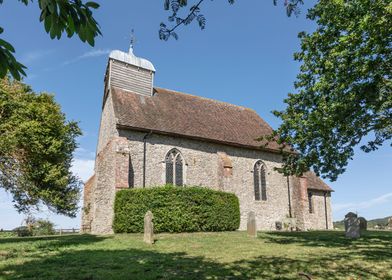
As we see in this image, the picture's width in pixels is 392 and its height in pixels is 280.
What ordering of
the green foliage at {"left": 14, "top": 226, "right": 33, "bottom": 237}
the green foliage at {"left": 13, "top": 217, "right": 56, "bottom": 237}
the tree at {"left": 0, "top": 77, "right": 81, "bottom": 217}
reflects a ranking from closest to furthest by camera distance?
1. the tree at {"left": 0, "top": 77, "right": 81, "bottom": 217}
2. the green foliage at {"left": 13, "top": 217, "right": 56, "bottom": 237}
3. the green foliage at {"left": 14, "top": 226, "right": 33, "bottom": 237}

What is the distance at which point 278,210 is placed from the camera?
25.1 metres

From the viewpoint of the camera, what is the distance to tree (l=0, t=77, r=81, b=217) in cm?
1697

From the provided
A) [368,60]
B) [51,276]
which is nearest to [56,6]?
[51,276]

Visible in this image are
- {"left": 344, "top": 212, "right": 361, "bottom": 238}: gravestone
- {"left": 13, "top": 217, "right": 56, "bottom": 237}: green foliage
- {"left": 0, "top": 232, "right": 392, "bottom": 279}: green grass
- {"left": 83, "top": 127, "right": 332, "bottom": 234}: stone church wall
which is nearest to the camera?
{"left": 0, "top": 232, "right": 392, "bottom": 279}: green grass

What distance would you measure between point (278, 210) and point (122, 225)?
12704mm

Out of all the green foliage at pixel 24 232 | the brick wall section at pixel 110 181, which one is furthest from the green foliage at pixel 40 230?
the brick wall section at pixel 110 181

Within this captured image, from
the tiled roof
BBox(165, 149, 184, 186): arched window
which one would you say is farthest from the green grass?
the tiled roof

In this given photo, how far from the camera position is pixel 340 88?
11.5 m

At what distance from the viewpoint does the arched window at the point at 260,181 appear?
24562mm

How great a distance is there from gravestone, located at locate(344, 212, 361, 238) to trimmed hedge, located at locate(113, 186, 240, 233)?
6.52 meters

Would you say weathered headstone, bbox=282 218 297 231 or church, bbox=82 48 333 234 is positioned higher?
church, bbox=82 48 333 234

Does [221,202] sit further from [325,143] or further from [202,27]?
[202,27]

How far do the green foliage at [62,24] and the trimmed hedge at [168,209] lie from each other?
15008 millimetres

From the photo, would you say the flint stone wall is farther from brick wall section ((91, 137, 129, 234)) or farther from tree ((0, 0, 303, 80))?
tree ((0, 0, 303, 80))
